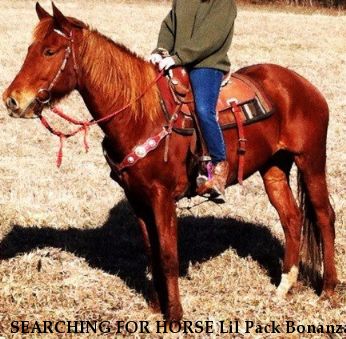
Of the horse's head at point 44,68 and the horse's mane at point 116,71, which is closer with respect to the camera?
the horse's head at point 44,68

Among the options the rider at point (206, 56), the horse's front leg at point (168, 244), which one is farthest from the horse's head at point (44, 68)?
the horse's front leg at point (168, 244)

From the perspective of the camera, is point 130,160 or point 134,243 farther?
point 134,243

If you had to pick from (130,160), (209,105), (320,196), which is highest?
(209,105)

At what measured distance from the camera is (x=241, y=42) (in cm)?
2283

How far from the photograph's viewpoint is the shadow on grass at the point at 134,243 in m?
6.56

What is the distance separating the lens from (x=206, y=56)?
17.3 ft

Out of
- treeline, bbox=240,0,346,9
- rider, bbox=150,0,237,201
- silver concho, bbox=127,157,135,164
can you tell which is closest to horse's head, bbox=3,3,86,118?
silver concho, bbox=127,157,135,164

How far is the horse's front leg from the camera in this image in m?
5.09

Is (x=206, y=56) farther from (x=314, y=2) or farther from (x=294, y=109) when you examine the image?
(x=314, y=2)

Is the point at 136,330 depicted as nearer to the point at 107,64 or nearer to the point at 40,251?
the point at 40,251

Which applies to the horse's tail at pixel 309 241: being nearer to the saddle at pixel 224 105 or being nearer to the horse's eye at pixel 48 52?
the saddle at pixel 224 105

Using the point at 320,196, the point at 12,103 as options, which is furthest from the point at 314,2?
the point at 12,103

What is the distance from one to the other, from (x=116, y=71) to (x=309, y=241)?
2.71 metres

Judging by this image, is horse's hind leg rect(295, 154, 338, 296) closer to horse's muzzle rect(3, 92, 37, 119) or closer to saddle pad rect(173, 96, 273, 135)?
saddle pad rect(173, 96, 273, 135)
